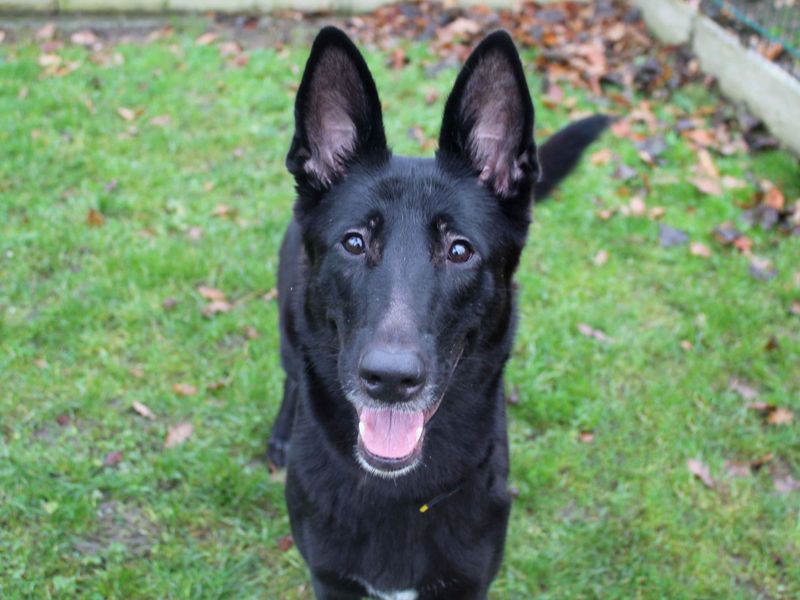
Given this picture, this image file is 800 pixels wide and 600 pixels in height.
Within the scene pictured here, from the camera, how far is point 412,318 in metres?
2.21

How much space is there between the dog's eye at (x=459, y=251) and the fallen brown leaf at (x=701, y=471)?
204cm

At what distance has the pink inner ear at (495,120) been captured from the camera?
2422mm

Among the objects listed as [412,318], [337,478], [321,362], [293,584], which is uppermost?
[412,318]

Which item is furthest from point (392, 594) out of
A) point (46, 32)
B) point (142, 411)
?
point (46, 32)

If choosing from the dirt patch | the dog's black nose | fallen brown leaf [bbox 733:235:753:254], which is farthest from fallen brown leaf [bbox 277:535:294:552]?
fallen brown leaf [bbox 733:235:753:254]

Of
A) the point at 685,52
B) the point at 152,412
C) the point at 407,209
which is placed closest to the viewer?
the point at 407,209

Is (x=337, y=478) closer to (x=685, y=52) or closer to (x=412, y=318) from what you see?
(x=412, y=318)

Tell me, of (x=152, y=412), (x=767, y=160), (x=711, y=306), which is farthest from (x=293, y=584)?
(x=767, y=160)

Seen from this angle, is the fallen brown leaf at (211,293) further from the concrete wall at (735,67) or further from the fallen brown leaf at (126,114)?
the concrete wall at (735,67)

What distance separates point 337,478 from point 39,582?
1452mm

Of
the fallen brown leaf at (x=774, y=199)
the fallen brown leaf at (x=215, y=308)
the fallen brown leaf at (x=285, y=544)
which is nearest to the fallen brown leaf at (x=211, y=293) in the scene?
the fallen brown leaf at (x=215, y=308)

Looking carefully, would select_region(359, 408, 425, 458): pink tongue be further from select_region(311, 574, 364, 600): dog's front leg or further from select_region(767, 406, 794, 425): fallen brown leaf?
select_region(767, 406, 794, 425): fallen brown leaf

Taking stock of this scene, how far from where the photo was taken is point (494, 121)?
2.55 metres

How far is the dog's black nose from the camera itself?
2.11 meters
